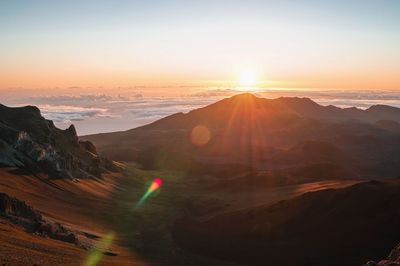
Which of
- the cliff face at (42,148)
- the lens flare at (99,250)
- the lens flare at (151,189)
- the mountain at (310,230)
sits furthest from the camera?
the lens flare at (151,189)

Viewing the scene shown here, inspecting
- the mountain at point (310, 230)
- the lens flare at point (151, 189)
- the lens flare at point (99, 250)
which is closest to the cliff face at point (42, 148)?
the lens flare at point (151, 189)

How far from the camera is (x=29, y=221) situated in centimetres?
5731

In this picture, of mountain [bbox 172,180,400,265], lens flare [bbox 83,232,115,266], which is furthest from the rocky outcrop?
mountain [bbox 172,180,400,265]

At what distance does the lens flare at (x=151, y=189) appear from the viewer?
107 meters

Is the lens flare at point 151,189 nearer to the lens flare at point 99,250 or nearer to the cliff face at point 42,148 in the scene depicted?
the cliff face at point 42,148

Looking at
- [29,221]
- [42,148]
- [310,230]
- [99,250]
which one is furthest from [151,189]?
[29,221]

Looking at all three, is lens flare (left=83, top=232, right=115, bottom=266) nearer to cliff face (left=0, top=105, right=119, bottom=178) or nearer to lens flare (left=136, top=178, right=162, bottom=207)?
lens flare (left=136, top=178, right=162, bottom=207)

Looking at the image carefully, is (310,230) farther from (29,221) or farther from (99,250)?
(29,221)

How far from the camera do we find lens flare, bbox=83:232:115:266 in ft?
165

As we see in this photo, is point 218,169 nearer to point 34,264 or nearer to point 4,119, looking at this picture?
point 4,119

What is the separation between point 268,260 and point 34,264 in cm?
3578

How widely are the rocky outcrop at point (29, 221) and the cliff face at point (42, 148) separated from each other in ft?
116

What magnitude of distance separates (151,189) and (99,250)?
6641cm

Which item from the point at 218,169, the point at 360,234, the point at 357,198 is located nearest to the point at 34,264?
the point at 360,234
